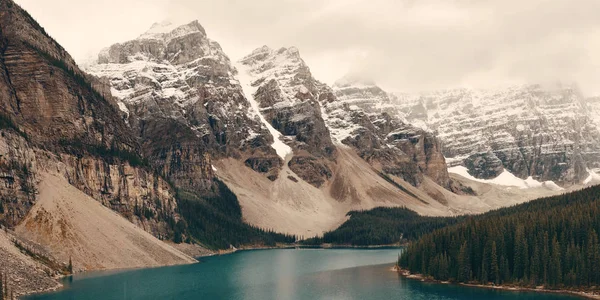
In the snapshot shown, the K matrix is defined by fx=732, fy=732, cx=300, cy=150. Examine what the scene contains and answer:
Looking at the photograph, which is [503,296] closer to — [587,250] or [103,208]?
[587,250]

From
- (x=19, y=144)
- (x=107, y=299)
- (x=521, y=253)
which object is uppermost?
(x=19, y=144)

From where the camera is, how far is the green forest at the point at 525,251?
134875 mm

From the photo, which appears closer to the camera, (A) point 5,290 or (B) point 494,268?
(A) point 5,290

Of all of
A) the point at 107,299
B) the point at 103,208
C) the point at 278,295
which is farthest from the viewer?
the point at 103,208

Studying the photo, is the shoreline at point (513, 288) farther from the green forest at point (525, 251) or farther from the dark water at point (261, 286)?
the dark water at point (261, 286)

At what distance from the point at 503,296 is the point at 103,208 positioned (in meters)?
109

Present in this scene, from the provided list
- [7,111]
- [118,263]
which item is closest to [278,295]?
[118,263]

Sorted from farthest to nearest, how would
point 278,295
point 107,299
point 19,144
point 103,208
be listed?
1. point 103,208
2. point 19,144
3. point 278,295
4. point 107,299

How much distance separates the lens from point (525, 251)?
14188cm

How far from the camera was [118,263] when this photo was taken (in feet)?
570

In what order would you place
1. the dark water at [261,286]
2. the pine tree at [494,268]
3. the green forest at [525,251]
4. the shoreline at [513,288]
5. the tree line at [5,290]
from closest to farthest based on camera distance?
1. the tree line at [5,290]
2. the shoreline at [513,288]
3. the dark water at [261,286]
4. the green forest at [525,251]
5. the pine tree at [494,268]

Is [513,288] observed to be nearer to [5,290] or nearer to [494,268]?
[494,268]

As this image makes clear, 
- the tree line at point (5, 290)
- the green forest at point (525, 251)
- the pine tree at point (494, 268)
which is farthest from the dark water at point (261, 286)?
the green forest at point (525, 251)

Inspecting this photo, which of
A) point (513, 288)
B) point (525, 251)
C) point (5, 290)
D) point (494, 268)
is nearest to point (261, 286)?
point (494, 268)
